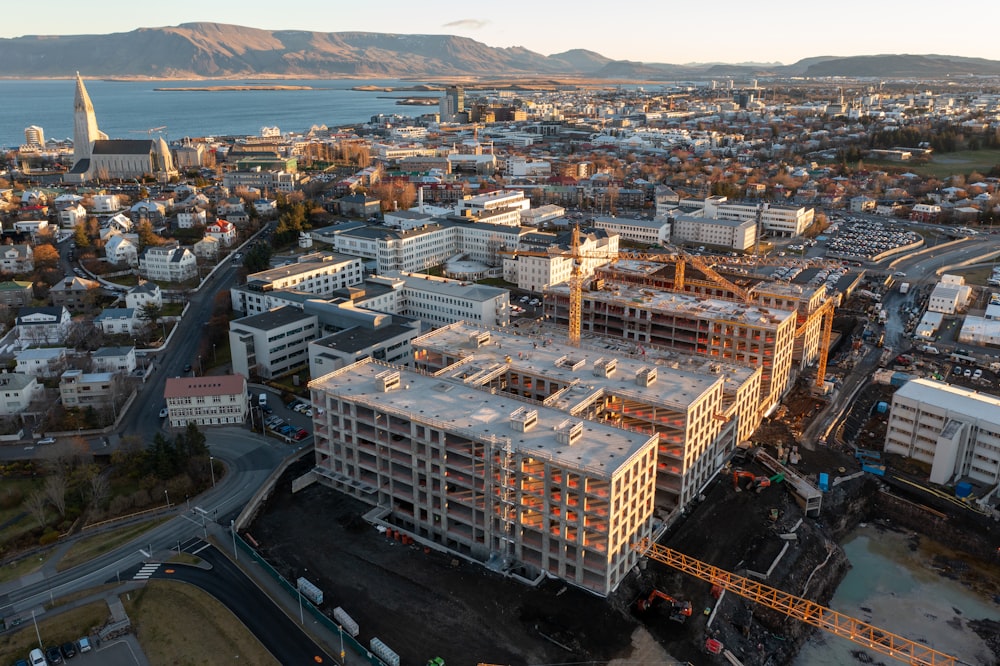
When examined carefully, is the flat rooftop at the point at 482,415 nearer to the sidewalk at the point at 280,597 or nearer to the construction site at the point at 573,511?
the construction site at the point at 573,511

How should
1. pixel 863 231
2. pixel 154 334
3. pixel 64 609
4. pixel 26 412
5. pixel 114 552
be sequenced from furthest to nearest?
pixel 863 231 < pixel 154 334 < pixel 26 412 < pixel 114 552 < pixel 64 609

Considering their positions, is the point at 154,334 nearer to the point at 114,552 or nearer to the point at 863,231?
the point at 114,552

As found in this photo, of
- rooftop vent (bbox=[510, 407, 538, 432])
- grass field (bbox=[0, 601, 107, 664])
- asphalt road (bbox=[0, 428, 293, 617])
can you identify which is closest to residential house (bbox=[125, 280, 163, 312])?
asphalt road (bbox=[0, 428, 293, 617])

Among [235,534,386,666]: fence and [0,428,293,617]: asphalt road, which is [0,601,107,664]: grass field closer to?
[0,428,293,617]: asphalt road

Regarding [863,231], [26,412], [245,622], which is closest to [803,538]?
[245,622]

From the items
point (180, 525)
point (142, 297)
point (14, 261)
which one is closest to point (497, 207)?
point (142, 297)

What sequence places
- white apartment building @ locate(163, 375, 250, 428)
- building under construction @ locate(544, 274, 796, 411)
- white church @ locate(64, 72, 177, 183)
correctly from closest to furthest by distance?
white apartment building @ locate(163, 375, 250, 428) → building under construction @ locate(544, 274, 796, 411) → white church @ locate(64, 72, 177, 183)
